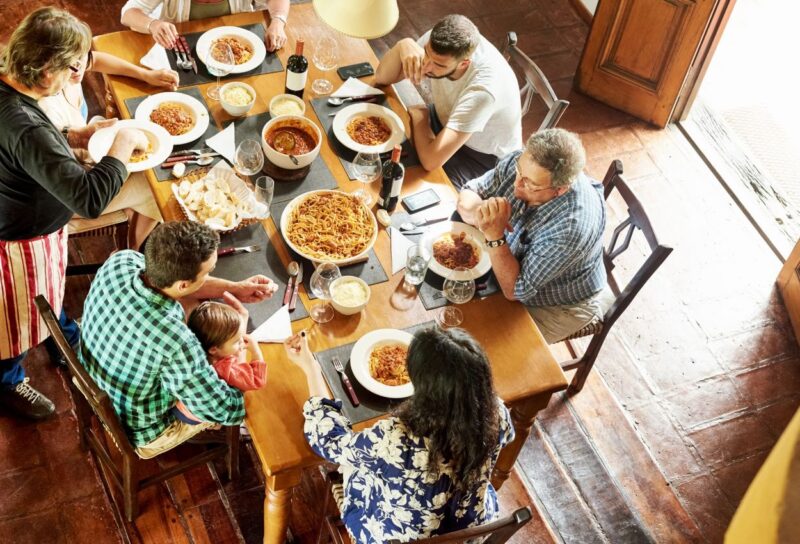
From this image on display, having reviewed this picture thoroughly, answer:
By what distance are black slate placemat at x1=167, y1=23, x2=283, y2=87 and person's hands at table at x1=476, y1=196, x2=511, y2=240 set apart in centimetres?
129

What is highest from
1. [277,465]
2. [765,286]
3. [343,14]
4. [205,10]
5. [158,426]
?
[343,14]

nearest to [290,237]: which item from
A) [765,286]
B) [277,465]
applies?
[277,465]

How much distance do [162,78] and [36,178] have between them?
0.85 meters

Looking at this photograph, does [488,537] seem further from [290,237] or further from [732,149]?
[732,149]

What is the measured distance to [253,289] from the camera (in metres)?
2.76

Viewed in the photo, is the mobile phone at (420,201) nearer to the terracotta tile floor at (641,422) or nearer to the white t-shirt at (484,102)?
the white t-shirt at (484,102)

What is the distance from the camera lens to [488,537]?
231cm

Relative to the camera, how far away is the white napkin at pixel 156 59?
3.42m

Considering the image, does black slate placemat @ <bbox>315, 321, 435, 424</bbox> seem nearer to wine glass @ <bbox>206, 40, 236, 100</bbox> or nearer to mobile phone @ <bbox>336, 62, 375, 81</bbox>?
wine glass @ <bbox>206, 40, 236, 100</bbox>

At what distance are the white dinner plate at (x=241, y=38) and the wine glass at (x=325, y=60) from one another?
25 cm

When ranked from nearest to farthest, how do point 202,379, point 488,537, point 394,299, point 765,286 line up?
point 488,537
point 202,379
point 394,299
point 765,286

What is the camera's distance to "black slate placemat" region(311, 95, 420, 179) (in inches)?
130

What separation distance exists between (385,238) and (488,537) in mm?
1252

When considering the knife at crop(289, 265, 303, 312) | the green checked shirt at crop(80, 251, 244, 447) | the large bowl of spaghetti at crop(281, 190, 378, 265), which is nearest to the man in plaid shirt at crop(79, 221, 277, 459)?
the green checked shirt at crop(80, 251, 244, 447)
